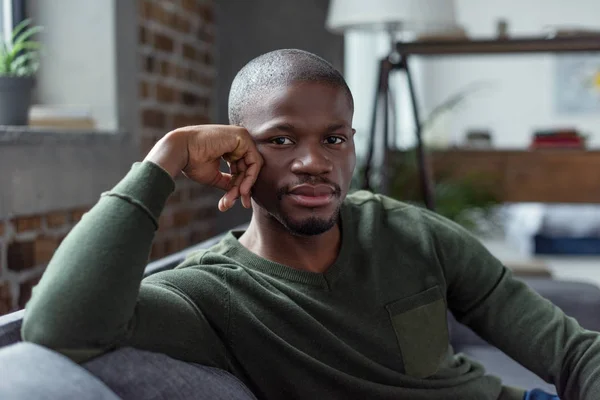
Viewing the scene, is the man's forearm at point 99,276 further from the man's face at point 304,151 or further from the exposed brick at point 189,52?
the exposed brick at point 189,52

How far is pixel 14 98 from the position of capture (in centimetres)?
192

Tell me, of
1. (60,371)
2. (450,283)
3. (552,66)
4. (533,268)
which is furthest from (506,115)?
(60,371)

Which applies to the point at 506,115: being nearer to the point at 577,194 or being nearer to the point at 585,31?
the point at 577,194

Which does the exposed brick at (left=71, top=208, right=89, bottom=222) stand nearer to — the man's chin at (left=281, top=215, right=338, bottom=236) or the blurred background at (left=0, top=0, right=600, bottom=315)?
the blurred background at (left=0, top=0, right=600, bottom=315)

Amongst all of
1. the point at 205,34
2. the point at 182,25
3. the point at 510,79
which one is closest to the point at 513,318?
the point at 182,25

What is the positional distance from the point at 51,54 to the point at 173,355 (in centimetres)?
154

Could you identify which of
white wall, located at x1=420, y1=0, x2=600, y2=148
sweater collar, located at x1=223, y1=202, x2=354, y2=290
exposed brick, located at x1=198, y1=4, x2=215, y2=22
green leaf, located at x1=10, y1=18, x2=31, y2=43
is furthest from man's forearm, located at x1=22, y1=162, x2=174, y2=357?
white wall, located at x1=420, y1=0, x2=600, y2=148

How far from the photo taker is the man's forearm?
948 mm

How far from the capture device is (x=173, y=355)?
107 centimetres

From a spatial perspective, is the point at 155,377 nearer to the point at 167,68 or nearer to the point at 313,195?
the point at 313,195

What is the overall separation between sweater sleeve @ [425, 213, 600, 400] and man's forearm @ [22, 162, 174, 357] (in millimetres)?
569

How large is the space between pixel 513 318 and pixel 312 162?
461 millimetres

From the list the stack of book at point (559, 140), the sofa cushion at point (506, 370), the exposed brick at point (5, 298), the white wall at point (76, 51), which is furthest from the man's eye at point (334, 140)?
the stack of book at point (559, 140)

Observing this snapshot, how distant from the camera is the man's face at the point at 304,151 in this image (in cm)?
116
